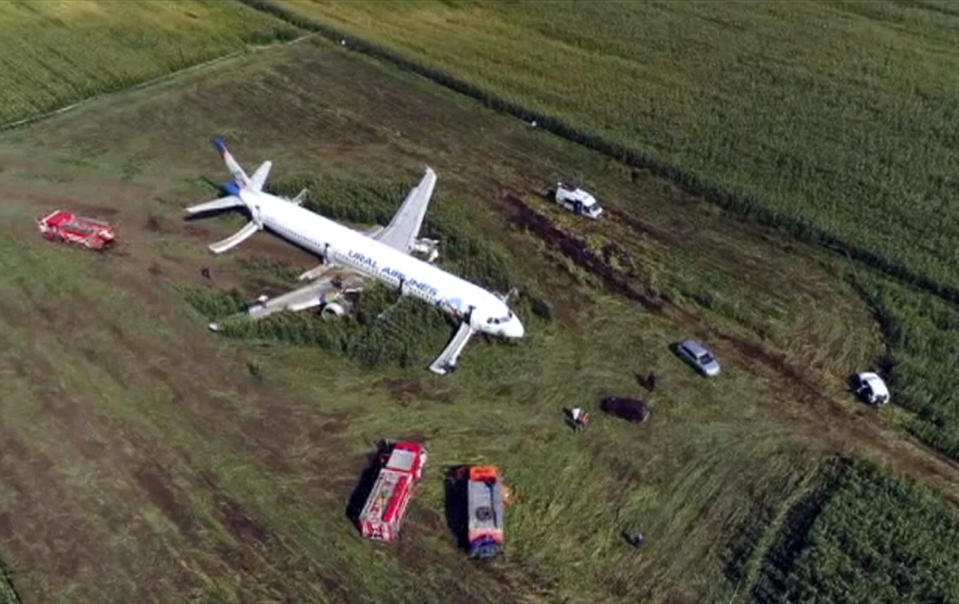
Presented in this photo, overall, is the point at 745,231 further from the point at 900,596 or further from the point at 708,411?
the point at 900,596

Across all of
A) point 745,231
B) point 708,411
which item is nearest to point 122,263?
point 708,411

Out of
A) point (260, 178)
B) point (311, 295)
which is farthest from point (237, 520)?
point (260, 178)

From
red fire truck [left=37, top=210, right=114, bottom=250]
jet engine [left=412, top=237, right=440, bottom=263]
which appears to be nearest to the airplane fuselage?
jet engine [left=412, top=237, right=440, bottom=263]

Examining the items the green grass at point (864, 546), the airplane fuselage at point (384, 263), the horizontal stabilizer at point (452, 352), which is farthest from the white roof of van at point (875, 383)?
the horizontal stabilizer at point (452, 352)

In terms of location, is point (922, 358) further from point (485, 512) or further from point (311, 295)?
point (311, 295)

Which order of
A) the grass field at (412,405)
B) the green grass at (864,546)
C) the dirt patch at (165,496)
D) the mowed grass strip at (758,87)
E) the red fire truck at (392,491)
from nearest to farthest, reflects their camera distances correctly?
the green grass at (864,546) < the grass field at (412,405) < the red fire truck at (392,491) < the dirt patch at (165,496) < the mowed grass strip at (758,87)

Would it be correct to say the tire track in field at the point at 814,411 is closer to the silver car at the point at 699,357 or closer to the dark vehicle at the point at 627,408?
the silver car at the point at 699,357
